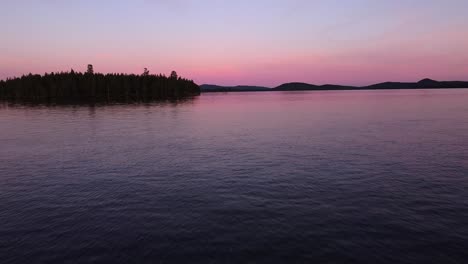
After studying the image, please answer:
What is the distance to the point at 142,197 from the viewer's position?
79.6ft

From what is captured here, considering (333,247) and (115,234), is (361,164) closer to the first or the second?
(333,247)

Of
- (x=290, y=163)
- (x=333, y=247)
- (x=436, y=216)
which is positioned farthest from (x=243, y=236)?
(x=290, y=163)

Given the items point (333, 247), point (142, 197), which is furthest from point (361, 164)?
point (142, 197)

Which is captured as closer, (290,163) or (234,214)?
(234,214)

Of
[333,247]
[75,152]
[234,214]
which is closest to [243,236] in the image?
[234,214]

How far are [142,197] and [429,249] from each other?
18602 millimetres

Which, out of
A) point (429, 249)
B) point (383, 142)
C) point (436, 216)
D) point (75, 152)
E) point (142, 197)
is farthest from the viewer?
point (383, 142)

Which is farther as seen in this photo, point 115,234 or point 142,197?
point 142,197

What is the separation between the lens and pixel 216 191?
83.4 ft

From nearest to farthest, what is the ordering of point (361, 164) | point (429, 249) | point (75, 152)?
point (429, 249), point (361, 164), point (75, 152)

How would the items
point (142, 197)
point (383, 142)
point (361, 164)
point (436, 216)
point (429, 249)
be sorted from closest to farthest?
1. point (429, 249)
2. point (436, 216)
3. point (142, 197)
4. point (361, 164)
5. point (383, 142)

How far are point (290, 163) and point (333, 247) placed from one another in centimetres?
1803

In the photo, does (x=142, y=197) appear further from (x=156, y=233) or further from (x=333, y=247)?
(x=333, y=247)

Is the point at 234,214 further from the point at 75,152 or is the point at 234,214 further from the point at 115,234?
the point at 75,152
